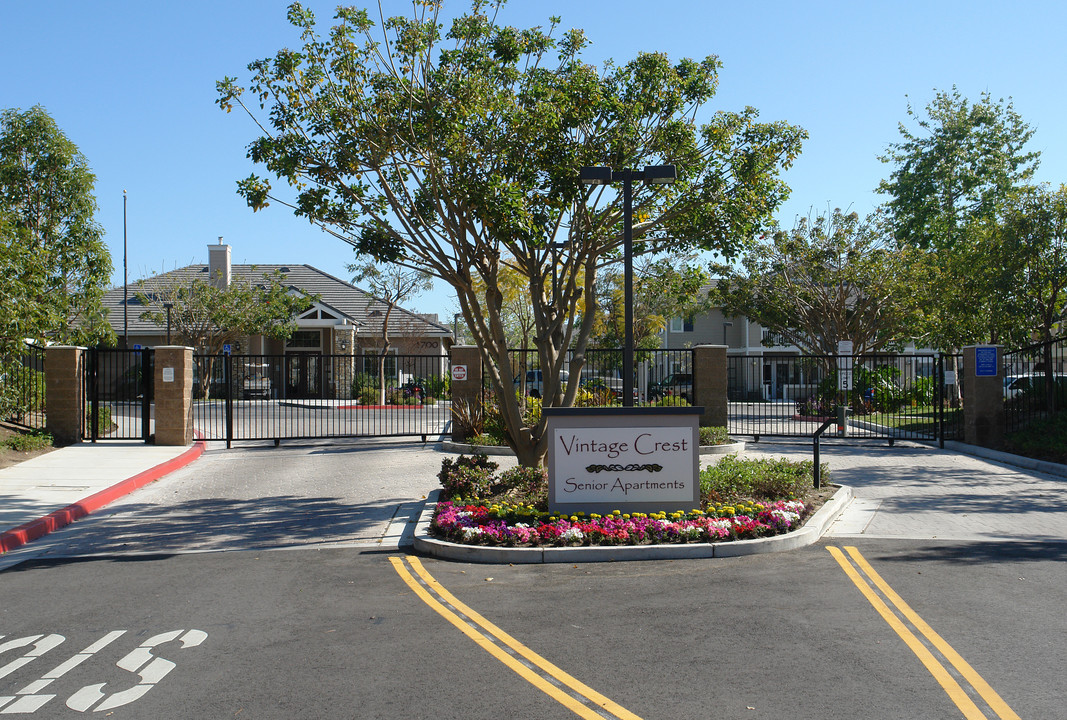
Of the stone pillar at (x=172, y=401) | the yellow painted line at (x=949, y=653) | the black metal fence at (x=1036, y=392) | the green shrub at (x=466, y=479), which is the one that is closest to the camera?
the yellow painted line at (x=949, y=653)

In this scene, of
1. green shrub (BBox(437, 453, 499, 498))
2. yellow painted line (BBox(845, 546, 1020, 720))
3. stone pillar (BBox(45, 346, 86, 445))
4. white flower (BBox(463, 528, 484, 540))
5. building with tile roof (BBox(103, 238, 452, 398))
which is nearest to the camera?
yellow painted line (BBox(845, 546, 1020, 720))

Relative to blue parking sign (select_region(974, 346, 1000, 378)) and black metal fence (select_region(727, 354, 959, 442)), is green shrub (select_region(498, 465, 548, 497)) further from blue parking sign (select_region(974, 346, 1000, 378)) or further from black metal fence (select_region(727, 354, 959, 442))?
blue parking sign (select_region(974, 346, 1000, 378))

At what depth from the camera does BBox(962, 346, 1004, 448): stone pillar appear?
17.8 m

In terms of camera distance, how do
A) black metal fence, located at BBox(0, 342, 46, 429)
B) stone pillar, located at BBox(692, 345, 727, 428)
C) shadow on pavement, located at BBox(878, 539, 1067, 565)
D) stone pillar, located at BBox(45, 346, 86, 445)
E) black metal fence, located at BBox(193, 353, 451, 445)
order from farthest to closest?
black metal fence, located at BBox(193, 353, 451, 445) < stone pillar, located at BBox(692, 345, 727, 428) < stone pillar, located at BBox(45, 346, 86, 445) < black metal fence, located at BBox(0, 342, 46, 429) < shadow on pavement, located at BBox(878, 539, 1067, 565)

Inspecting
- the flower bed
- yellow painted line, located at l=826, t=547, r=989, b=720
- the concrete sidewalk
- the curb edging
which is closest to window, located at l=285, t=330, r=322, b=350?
the concrete sidewalk

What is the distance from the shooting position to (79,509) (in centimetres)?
1125

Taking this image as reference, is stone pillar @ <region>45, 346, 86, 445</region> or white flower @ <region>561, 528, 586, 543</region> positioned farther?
stone pillar @ <region>45, 346, 86, 445</region>

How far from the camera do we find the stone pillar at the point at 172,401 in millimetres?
18297

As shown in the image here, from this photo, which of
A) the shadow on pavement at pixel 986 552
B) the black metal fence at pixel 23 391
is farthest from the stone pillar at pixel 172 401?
the shadow on pavement at pixel 986 552

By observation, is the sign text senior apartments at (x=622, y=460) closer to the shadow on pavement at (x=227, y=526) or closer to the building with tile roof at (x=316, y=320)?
the shadow on pavement at (x=227, y=526)

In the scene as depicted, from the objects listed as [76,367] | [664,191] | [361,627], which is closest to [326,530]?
[361,627]

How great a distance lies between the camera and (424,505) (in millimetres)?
11523

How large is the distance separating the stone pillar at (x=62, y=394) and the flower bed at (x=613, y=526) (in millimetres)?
11694

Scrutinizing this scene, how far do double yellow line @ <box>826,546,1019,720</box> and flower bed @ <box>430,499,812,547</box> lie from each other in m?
1.22
